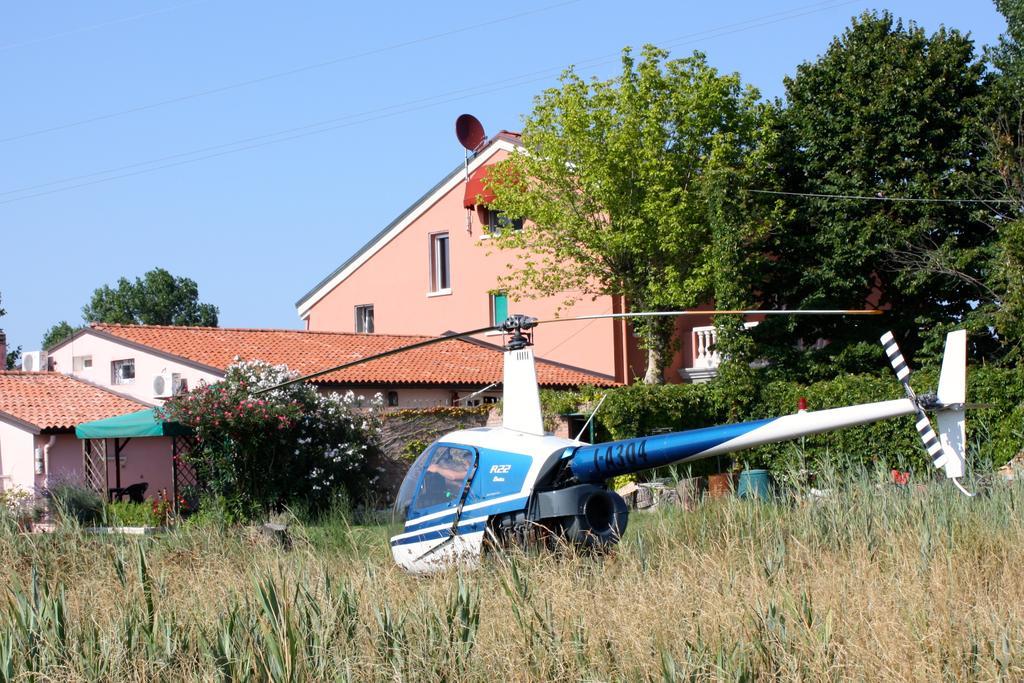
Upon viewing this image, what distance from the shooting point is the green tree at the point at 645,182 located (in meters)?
26.0

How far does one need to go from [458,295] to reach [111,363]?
10.5 m

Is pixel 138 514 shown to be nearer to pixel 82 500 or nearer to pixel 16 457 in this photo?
pixel 82 500

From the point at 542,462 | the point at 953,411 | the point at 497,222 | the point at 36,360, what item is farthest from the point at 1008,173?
the point at 36,360

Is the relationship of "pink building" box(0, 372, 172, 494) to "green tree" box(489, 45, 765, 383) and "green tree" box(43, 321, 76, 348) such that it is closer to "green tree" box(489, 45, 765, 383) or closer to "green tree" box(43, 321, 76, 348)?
"green tree" box(489, 45, 765, 383)

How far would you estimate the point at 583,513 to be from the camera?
10.9 m

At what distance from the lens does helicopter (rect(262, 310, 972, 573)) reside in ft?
34.7

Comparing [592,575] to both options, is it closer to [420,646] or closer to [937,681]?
[420,646]

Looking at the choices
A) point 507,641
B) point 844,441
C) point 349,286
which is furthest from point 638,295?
point 507,641

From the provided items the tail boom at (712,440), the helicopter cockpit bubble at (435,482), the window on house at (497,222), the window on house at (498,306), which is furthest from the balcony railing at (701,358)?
the tail boom at (712,440)

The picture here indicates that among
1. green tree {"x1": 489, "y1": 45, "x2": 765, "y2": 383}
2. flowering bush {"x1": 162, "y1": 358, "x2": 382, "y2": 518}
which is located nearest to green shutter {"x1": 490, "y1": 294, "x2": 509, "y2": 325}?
green tree {"x1": 489, "y1": 45, "x2": 765, "y2": 383}

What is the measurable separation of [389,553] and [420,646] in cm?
484

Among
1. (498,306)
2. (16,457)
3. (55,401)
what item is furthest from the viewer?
(498,306)

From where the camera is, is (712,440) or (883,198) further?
(883,198)

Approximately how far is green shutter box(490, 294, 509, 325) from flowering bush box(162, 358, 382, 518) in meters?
11.8
